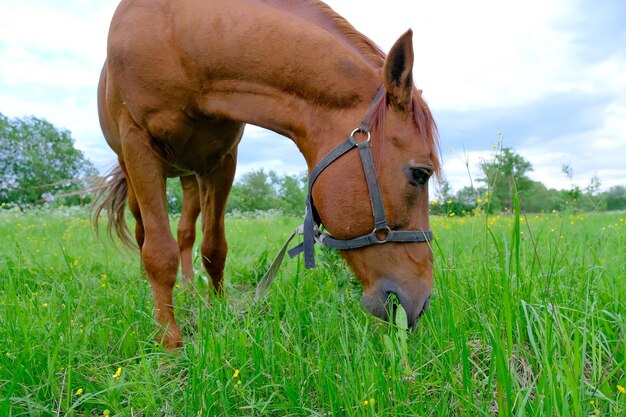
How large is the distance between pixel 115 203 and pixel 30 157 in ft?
139

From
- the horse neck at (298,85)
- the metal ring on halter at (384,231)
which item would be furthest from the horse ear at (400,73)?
the metal ring on halter at (384,231)

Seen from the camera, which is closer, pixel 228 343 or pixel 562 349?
pixel 562 349

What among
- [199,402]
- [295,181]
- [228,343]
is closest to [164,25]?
[228,343]

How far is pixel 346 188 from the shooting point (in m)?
1.97

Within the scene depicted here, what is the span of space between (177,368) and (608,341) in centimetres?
187

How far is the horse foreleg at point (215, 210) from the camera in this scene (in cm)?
328

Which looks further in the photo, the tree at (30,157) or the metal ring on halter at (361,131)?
the tree at (30,157)

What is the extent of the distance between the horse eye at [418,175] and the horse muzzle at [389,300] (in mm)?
484

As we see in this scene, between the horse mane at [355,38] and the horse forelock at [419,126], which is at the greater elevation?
the horse mane at [355,38]

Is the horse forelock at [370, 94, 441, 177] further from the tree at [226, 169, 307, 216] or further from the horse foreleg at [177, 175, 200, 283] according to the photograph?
the tree at [226, 169, 307, 216]

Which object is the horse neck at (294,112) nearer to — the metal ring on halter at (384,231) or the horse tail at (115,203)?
the metal ring on halter at (384,231)

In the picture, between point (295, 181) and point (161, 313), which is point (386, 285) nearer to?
point (161, 313)

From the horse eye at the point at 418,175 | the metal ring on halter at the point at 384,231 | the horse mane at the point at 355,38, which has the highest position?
the horse mane at the point at 355,38

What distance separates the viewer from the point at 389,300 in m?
1.89
